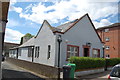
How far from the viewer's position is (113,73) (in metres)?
6.66

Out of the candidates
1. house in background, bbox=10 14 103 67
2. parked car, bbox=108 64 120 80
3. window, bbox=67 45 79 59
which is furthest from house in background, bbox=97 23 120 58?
parked car, bbox=108 64 120 80

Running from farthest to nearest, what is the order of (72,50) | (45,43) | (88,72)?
(45,43), (72,50), (88,72)

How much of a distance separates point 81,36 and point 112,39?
78.9 feet

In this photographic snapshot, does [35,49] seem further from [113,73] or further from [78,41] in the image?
[113,73]

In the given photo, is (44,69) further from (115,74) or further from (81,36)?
(115,74)

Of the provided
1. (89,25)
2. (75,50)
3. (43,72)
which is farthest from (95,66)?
(89,25)

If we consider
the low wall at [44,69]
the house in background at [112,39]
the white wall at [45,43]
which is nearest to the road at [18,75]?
the low wall at [44,69]

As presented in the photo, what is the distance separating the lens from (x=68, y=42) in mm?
16500

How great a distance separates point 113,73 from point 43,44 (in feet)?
42.5

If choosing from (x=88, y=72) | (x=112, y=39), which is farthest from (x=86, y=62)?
(x=112, y=39)

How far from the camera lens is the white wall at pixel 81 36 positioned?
53.0ft

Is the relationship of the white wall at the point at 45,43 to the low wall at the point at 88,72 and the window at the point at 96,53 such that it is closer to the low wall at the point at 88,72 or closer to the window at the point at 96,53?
the low wall at the point at 88,72

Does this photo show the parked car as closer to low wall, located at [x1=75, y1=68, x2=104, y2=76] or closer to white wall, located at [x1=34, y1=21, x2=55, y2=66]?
low wall, located at [x1=75, y1=68, x2=104, y2=76]

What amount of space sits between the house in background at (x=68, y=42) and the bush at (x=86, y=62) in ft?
9.65
